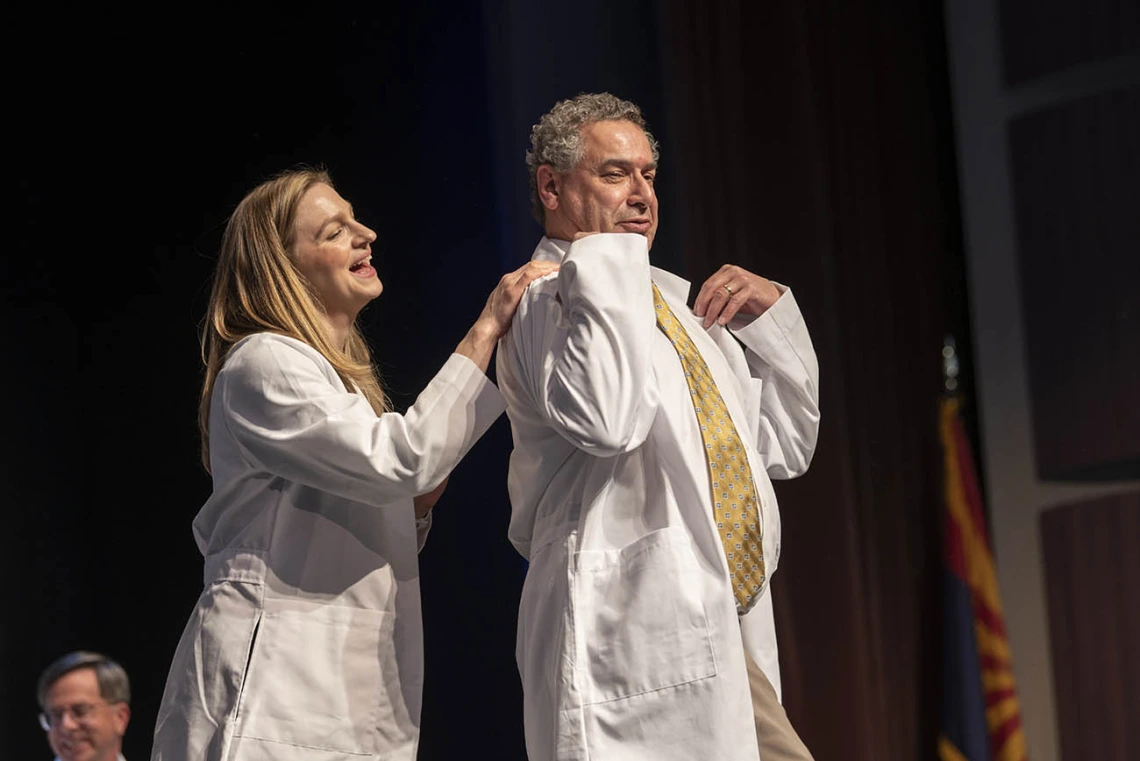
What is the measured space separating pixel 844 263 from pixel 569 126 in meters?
1.43

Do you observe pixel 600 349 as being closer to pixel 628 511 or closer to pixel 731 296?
pixel 628 511

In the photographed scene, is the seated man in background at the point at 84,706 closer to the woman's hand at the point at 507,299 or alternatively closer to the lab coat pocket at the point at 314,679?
the lab coat pocket at the point at 314,679

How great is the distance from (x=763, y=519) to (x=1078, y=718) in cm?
173

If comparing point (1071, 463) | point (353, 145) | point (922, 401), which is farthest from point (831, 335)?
point (353, 145)

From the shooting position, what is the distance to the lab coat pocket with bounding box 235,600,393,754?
2.04 meters

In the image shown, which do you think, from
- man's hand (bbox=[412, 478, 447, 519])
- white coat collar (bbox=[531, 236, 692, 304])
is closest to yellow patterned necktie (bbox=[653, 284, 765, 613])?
white coat collar (bbox=[531, 236, 692, 304])

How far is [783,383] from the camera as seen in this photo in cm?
261

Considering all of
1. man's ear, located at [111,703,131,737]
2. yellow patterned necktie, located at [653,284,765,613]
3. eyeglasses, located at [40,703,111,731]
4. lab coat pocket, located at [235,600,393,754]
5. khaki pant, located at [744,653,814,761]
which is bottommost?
man's ear, located at [111,703,131,737]

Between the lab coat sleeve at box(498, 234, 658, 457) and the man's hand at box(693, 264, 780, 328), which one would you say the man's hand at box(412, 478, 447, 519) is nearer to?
the lab coat sleeve at box(498, 234, 658, 457)

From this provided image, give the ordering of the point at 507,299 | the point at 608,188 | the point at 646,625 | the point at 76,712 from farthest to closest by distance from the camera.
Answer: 1. the point at 76,712
2. the point at 608,188
3. the point at 507,299
4. the point at 646,625

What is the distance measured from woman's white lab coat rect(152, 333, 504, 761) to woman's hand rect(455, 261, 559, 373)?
33 mm

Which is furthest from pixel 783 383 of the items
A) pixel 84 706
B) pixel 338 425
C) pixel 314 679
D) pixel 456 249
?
pixel 84 706

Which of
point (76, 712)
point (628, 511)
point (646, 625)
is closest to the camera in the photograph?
point (646, 625)

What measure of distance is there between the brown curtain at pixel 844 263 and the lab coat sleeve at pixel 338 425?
1.51 meters
